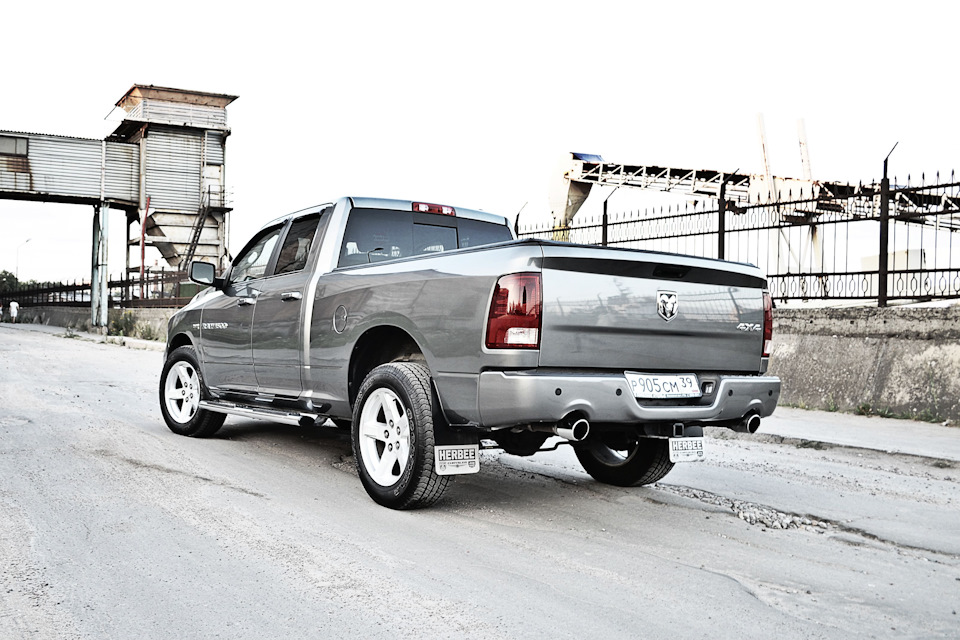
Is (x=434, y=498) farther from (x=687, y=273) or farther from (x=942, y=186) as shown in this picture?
(x=942, y=186)

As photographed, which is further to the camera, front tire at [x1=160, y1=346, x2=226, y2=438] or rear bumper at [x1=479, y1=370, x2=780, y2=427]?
front tire at [x1=160, y1=346, x2=226, y2=438]

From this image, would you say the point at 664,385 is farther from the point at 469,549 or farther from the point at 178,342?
the point at 178,342

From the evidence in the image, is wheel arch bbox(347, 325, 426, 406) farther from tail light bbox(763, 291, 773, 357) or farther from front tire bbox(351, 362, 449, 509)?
tail light bbox(763, 291, 773, 357)

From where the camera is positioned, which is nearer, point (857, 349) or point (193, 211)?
point (857, 349)

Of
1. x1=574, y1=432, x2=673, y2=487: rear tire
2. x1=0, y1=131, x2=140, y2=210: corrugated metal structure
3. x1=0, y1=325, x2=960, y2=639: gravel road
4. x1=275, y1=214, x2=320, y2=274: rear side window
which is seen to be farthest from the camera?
x1=0, y1=131, x2=140, y2=210: corrugated metal structure

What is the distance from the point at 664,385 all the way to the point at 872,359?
661 centimetres

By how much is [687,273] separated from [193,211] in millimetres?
38424

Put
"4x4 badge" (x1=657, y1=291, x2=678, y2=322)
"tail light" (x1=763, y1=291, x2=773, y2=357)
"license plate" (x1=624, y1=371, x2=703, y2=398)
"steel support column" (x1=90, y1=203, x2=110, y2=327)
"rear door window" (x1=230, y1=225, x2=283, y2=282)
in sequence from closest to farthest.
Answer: "license plate" (x1=624, y1=371, x2=703, y2=398)
"4x4 badge" (x1=657, y1=291, x2=678, y2=322)
"tail light" (x1=763, y1=291, x2=773, y2=357)
"rear door window" (x1=230, y1=225, x2=283, y2=282)
"steel support column" (x1=90, y1=203, x2=110, y2=327)

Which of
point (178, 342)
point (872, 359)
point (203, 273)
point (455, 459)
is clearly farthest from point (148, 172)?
point (455, 459)

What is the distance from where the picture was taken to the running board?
6.15m

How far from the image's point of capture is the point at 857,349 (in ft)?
34.4

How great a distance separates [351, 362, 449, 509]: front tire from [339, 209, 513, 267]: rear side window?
1.30 meters

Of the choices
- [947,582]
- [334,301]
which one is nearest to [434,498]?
[334,301]

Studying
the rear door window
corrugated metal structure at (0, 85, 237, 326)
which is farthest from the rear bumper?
corrugated metal structure at (0, 85, 237, 326)
